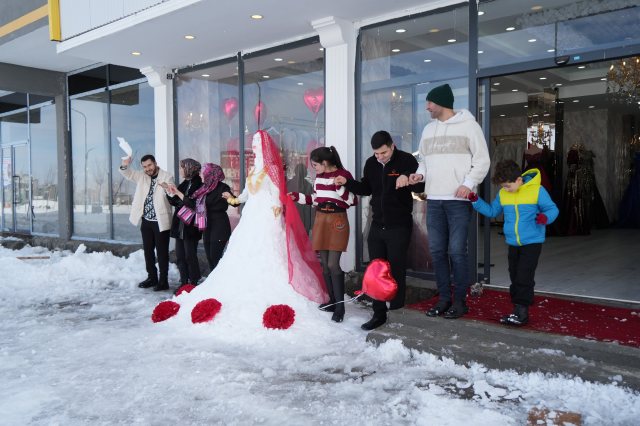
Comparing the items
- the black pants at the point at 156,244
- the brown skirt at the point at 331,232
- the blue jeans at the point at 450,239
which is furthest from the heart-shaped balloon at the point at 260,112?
the blue jeans at the point at 450,239

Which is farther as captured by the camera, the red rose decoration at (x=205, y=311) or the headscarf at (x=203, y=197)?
the headscarf at (x=203, y=197)

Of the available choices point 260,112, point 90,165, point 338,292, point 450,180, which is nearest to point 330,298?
point 338,292

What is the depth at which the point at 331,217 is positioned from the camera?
4668mm

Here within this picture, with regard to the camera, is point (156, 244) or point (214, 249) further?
point (156, 244)

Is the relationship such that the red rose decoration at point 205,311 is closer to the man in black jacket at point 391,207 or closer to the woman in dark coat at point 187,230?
the man in black jacket at point 391,207

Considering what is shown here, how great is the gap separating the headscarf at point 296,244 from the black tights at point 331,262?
25 centimetres

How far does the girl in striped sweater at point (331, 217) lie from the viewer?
15.2 feet

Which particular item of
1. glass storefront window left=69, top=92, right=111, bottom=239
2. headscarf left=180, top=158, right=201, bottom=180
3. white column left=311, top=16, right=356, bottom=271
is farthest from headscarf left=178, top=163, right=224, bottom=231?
glass storefront window left=69, top=92, right=111, bottom=239

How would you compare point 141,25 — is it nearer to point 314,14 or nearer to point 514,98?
point 314,14

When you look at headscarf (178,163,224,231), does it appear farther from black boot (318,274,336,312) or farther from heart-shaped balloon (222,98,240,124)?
heart-shaped balloon (222,98,240,124)

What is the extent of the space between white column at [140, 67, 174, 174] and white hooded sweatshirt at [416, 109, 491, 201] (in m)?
5.62

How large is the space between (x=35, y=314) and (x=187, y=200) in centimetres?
Answer: 209

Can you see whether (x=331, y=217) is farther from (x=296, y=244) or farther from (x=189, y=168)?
(x=189, y=168)

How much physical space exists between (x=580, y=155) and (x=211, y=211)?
32.8 feet
